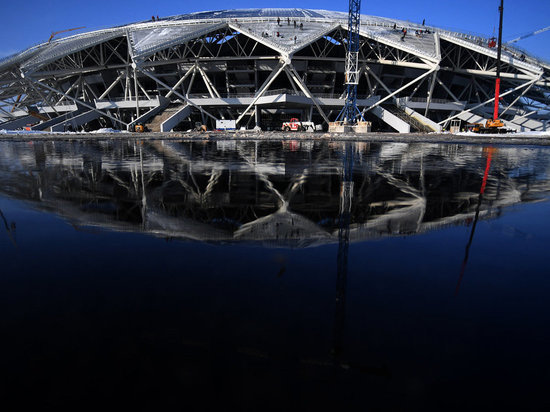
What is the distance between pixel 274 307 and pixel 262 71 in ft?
199

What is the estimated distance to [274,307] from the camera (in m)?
2.84

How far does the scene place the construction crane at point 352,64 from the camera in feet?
161

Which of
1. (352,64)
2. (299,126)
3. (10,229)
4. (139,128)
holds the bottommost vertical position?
(10,229)

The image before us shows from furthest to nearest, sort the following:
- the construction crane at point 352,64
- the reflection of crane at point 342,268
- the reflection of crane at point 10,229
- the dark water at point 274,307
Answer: the construction crane at point 352,64
the reflection of crane at point 10,229
the reflection of crane at point 342,268
the dark water at point 274,307

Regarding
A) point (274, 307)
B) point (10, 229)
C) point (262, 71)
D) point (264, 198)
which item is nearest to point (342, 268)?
point (274, 307)

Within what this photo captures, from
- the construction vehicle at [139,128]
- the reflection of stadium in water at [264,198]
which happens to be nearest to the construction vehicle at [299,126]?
the construction vehicle at [139,128]

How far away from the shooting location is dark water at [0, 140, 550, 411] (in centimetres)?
197

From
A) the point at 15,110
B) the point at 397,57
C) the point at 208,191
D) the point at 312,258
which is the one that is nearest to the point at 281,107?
the point at 397,57

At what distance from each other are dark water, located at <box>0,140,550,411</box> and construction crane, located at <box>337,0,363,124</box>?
157 feet

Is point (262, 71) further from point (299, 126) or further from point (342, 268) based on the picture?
point (342, 268)

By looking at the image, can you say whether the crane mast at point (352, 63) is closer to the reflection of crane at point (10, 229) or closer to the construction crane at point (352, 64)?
the construction crane at point (352, 64)

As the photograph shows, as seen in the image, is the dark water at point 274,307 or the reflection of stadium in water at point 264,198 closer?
the dark water at point 274,307

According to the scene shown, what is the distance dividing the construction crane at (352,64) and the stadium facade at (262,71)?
1507mm

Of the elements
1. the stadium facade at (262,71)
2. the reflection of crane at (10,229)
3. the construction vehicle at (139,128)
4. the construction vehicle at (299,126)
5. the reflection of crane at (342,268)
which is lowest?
the reflection of crane at (10,229)
